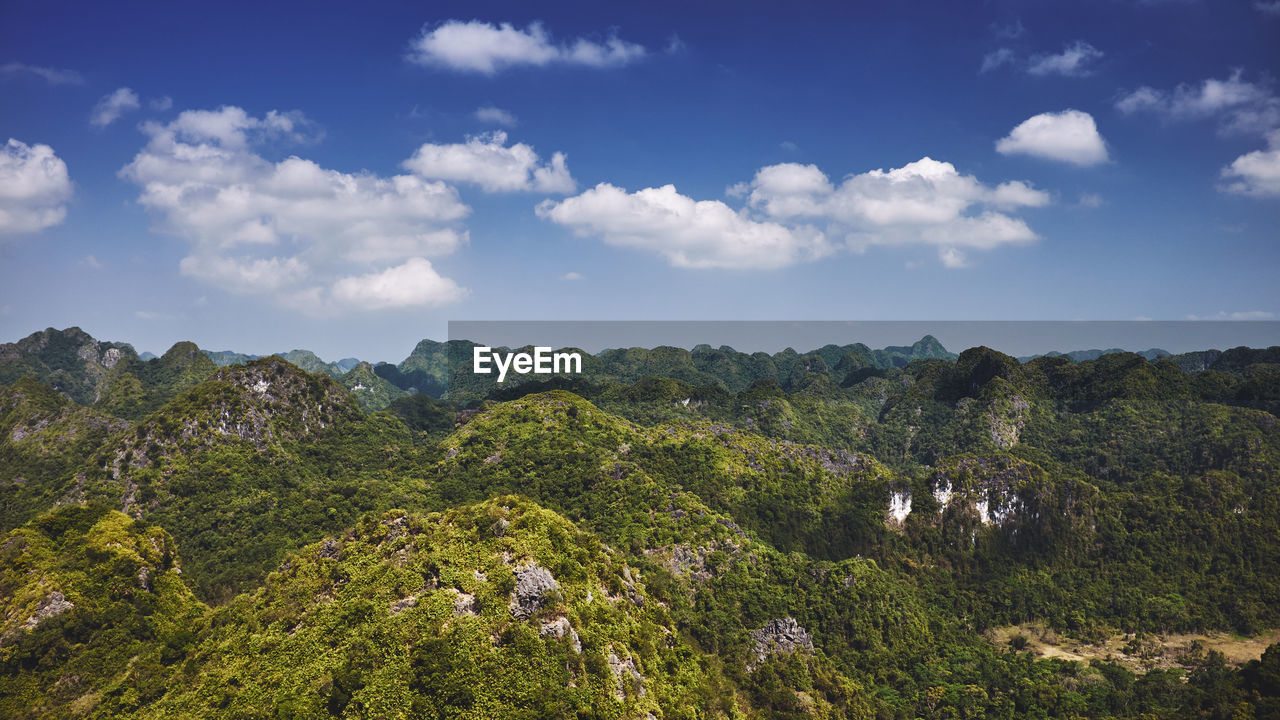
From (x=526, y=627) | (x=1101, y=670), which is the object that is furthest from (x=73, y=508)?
(x=1101, y=670)

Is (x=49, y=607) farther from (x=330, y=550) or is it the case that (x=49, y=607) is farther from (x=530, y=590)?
(x=530, y=590)

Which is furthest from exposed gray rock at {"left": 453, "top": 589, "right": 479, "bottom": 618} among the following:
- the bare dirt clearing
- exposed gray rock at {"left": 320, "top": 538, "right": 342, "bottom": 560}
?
the bare dirt clearing

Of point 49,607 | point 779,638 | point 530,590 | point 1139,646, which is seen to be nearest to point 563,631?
point 530,590

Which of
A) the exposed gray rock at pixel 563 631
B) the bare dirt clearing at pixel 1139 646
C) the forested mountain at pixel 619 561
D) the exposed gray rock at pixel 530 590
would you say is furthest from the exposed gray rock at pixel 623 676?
the bare dirt clearing at pixel 1139 646

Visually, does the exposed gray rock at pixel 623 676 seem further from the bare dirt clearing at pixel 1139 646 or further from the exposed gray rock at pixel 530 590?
the bare dirt clearing at pixel 1139 646

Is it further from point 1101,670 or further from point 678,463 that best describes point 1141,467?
point 678,463
